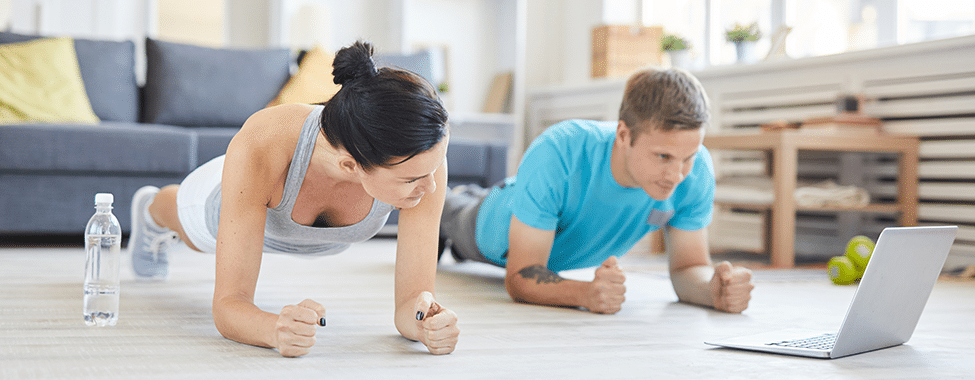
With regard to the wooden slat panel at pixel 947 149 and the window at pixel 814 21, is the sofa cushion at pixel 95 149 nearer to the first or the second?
the window at pixel 814 21

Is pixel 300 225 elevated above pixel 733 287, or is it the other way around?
pixel 300 225

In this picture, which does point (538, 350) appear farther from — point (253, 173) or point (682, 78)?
point (682, 78)

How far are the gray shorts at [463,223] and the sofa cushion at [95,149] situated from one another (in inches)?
50.4

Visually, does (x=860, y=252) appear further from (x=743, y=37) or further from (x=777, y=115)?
(x=743, y=37)

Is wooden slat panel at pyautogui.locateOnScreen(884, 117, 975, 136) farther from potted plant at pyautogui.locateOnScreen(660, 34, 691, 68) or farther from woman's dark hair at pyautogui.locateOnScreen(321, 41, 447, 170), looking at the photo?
woman's dark hair at pyautogui.locateOnScreen(321, 41, 447, 170)

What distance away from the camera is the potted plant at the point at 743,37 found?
3709 mm

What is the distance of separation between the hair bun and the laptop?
69 centimetres

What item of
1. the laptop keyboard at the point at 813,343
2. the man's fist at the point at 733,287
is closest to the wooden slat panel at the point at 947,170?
the man's fist at the point at 733,287

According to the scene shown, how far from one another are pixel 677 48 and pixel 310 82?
5.98 feet

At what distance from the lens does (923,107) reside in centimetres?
288

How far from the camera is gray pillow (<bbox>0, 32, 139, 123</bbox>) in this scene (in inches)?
144

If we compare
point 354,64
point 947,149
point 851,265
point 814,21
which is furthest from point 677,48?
point 354,64

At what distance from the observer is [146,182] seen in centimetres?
315

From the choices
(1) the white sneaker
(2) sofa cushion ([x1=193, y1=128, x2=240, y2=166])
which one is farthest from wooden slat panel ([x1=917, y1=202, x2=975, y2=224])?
(2) sofa cushion ([x1=193, y1=128, x2=240, y2=166])
